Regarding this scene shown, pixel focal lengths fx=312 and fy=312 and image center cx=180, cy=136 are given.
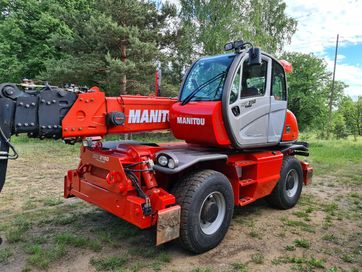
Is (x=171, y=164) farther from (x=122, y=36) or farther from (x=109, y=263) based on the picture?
→ (x=122, y=36)

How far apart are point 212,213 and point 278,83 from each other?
97.0 inches

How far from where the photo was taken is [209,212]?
12.8 ft

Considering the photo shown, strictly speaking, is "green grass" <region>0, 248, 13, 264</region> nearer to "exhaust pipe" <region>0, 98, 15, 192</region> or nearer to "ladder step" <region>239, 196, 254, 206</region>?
"exhaust pipe" <region>0, 98, 15, 192</region>

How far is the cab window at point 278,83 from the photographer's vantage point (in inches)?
195

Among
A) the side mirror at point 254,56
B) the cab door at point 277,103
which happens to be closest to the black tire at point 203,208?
the cab door at point 277,103

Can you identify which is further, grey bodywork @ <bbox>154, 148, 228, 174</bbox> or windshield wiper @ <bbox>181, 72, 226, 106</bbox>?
windshield wiper @ <bbox>181, 72, 226, 106</bbox>

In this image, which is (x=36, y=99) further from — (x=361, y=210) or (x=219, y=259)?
(x=361, y=210)

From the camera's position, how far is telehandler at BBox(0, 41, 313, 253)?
127 inches

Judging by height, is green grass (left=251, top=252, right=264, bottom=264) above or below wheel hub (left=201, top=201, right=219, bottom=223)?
below

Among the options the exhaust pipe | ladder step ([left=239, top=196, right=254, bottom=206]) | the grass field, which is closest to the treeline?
the grass field

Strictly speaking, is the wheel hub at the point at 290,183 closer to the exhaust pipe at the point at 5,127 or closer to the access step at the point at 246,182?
the access step at the point at 246,182

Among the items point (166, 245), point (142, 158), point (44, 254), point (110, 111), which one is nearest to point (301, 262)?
point (166, 245)

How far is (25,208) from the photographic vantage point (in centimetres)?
518

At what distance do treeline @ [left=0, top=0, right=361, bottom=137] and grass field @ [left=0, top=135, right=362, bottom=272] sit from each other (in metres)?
8.19
